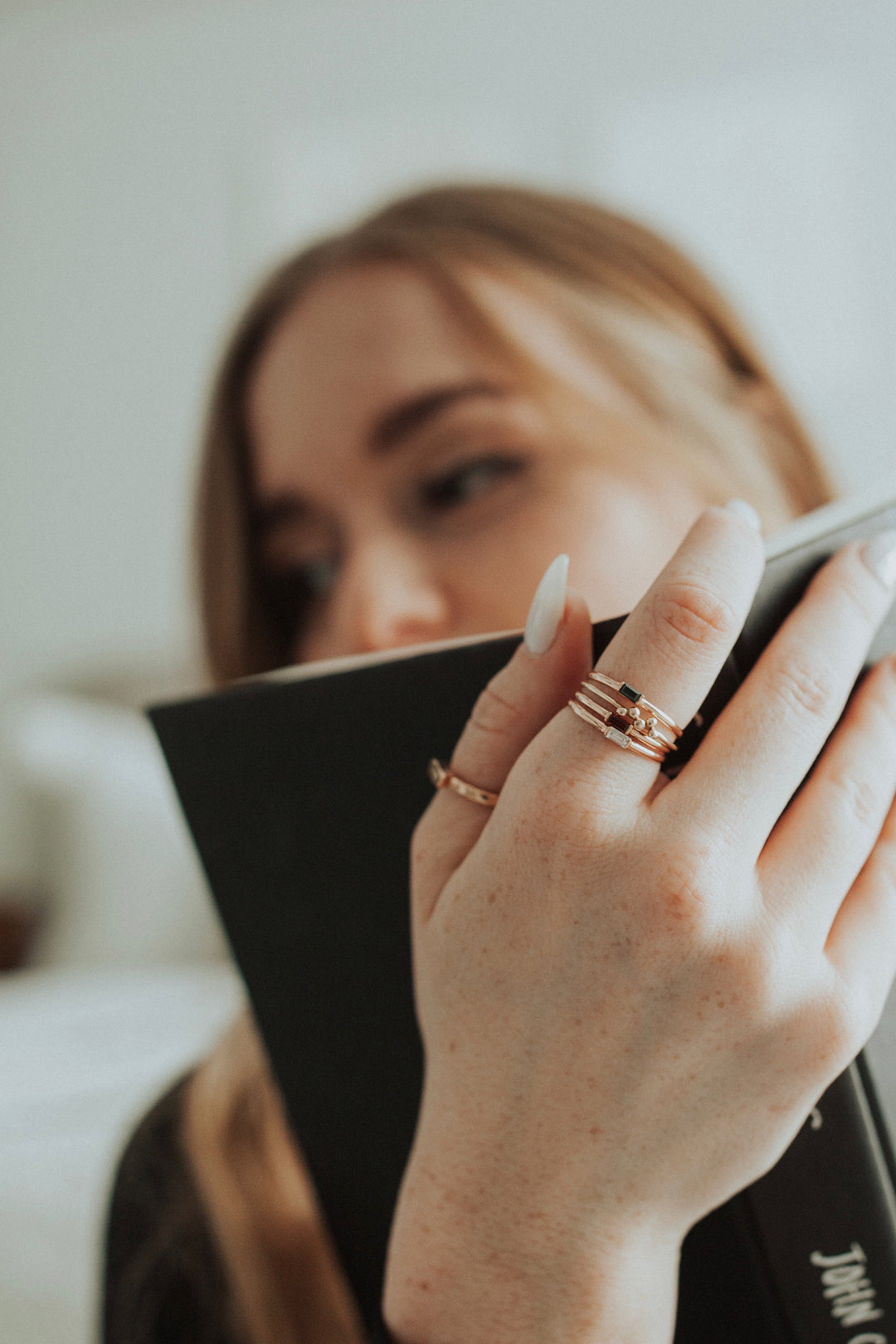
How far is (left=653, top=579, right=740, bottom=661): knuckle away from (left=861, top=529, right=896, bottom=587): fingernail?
0.28 feet

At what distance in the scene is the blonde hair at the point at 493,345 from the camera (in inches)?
27.0

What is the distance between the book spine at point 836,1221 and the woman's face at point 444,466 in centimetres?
40

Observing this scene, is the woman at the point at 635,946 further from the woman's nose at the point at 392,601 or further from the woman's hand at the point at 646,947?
the woman's nose at the point at 392,601

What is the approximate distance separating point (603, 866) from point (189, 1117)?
578 millimetres

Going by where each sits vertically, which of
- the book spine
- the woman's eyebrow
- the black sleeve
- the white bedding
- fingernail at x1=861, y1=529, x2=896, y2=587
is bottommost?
the white bedding

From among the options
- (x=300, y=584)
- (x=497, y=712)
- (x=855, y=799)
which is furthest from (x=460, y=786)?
(x=300, y=584)

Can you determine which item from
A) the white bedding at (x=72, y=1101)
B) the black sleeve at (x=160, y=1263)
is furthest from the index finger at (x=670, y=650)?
the white bedding at (x=72, y=1101)

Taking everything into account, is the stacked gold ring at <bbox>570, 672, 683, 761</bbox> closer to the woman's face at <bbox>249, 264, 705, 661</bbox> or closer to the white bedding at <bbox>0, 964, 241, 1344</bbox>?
the woman's face at <bbox>249, 264, 705, 661</bbox>

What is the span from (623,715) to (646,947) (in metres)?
0.08

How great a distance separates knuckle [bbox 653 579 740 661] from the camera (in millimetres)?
301

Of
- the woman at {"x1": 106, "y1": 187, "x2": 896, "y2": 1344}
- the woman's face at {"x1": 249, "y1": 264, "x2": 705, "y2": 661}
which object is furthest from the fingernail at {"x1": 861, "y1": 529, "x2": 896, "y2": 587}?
the woman's face at {"x1": 249, "y1": 264, "x2": 705, "y2": 661}

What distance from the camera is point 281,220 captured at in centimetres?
229

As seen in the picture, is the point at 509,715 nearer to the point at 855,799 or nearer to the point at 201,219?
the point at 855,799

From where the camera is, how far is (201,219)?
234 centimetres
